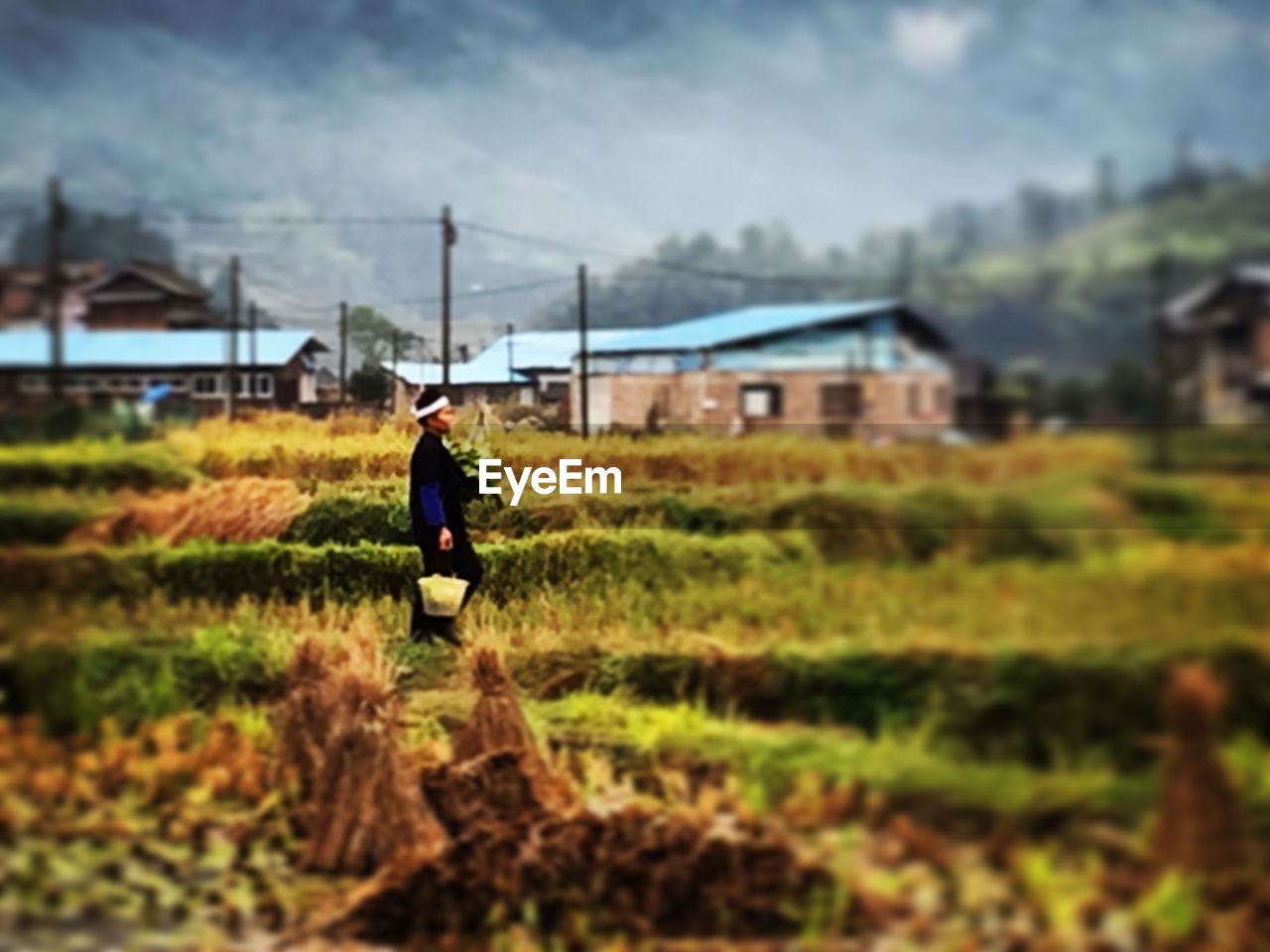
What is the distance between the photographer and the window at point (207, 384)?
3092mm

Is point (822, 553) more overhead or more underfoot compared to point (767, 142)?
more underfoot

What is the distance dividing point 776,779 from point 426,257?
1.07 meters

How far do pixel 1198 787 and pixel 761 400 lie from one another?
0.86 metres

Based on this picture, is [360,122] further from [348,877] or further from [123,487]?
[348,877]

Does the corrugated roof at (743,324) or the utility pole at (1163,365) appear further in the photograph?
the corrugated roof at (743,324)

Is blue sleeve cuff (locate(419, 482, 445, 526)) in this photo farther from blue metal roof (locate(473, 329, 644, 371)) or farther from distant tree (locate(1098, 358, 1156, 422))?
distant tree (locate(1098, 358, 1156, 422))

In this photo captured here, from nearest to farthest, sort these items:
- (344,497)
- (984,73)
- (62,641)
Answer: (984,73) → (344,497) → (62,641)

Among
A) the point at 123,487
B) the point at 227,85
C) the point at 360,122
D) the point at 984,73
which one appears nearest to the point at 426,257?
the point at 360,122

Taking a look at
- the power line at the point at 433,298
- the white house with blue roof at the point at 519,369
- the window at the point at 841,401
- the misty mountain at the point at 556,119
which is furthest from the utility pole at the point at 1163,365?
the power line at the point at 433,298

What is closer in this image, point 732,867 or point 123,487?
Answer: point 732,867

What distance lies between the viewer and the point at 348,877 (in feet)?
10.1

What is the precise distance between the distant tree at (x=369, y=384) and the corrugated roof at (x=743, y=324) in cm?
45

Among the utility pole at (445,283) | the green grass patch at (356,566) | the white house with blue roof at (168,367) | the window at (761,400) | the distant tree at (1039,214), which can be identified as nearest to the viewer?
the distant tree at (1039,214)

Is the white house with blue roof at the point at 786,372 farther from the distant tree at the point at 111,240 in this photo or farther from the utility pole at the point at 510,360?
the distant tree at the point at 111,240
